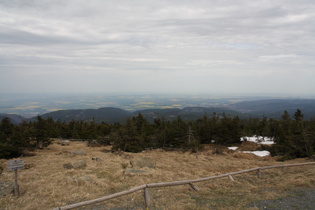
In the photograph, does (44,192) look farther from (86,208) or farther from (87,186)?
(86,208)

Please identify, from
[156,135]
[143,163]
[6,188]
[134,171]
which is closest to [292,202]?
[134,171]

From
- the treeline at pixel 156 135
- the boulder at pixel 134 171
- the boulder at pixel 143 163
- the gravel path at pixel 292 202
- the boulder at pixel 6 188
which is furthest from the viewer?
the treeline at pixel 156 135

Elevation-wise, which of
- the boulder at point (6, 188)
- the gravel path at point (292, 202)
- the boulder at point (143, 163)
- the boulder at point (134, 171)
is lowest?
the boulder at point (143, 163)

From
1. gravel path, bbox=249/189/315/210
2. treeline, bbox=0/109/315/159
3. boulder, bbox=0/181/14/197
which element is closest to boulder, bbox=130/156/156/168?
boulder, bbox=0/181/14/197

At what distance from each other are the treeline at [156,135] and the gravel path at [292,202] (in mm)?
18445

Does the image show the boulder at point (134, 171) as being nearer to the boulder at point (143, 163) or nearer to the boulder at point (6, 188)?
the boulder at point (143, 163)

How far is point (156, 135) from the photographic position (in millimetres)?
39906

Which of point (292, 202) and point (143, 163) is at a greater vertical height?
point (292, 202)

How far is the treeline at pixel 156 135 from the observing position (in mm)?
24841

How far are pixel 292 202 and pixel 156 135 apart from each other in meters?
32.6

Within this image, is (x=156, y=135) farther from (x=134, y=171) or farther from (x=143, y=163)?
(x=134, y=171)

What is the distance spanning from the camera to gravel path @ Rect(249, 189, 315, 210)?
7359mm

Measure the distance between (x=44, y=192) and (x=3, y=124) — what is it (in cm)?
2407

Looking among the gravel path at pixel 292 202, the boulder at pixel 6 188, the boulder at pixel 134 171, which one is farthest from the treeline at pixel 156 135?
the gravel path at pixel 292 202
